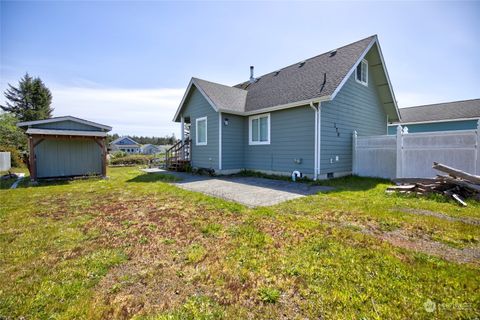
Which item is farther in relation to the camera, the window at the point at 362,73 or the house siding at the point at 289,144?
the window at the point at 362,73

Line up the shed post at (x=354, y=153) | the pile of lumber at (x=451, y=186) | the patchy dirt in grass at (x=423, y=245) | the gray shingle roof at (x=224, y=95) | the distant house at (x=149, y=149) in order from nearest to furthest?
the patchy dirt in grass at (x=423, y=245)
the pile of lumber at (x=451, y=186)
the shed post at (x=354, y=153)
the gray shingle roof at (x=224, y=95)
the distant house at (x=149, y=149)

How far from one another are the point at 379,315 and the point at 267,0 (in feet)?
34.0

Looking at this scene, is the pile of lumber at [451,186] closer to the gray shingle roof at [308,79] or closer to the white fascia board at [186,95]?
the gray shingle roof at [308,79]

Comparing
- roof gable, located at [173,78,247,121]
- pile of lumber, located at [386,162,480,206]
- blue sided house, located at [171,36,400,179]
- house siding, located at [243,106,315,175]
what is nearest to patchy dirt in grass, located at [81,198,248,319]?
pile of lumber, located at [386,162,480,206]

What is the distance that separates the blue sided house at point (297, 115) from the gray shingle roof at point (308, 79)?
47 millimetres

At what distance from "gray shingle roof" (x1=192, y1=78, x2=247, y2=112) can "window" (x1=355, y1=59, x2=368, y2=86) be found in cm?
585

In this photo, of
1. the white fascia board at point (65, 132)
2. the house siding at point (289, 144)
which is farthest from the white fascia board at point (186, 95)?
the white fascia board at point (65, 132)

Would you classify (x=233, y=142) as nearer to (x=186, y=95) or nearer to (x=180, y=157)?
(x=186, y=95)

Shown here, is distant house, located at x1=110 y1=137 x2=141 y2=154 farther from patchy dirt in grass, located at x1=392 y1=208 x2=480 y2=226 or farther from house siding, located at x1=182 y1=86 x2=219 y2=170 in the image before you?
patchy dirt in grass, located at x1=392 y1=208 x2=480 y2=226

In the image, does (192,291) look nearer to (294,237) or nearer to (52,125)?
(294,237)

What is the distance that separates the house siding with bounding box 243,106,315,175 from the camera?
9.29m

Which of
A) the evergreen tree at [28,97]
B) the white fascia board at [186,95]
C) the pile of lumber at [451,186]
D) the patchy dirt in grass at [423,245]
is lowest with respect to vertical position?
the patchy dirt in grass at [423,245]

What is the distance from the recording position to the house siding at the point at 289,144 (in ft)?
30.5

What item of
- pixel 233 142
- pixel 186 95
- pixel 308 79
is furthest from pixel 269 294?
pixel 186 95
